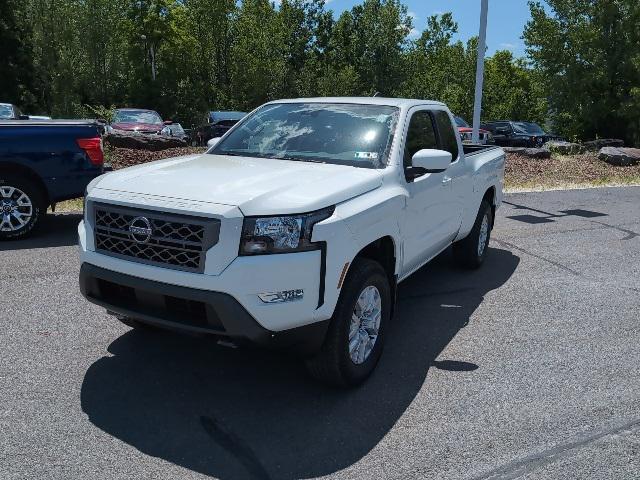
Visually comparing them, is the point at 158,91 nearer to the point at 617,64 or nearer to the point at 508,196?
the point at 617,64

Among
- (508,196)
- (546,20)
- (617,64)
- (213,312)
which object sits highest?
(546,20)

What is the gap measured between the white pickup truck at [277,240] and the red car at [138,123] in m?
15.5

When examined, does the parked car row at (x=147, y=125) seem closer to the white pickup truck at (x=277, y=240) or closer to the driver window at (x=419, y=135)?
the driver window at (x=419, y=135)

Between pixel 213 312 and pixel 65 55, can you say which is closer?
pixel 213 312

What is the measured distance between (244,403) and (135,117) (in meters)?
18.5

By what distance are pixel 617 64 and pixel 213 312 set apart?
33.0 m

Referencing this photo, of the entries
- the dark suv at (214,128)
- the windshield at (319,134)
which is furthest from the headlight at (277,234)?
the dark suv at (214,128)

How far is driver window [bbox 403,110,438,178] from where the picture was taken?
16.0ft

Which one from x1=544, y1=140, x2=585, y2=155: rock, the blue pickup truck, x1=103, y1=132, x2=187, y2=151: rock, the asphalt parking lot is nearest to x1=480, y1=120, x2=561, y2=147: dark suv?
x1=544, y1=140, x2=585, y2=155: rock

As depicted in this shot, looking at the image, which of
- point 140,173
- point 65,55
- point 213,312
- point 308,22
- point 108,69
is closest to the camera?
point 213,312

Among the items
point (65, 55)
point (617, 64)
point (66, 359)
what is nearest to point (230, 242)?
point (66, 359)

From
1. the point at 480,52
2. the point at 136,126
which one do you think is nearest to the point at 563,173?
the point at 480,52

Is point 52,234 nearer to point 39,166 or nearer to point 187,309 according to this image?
point 39,166

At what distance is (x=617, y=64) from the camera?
31.2 metres
